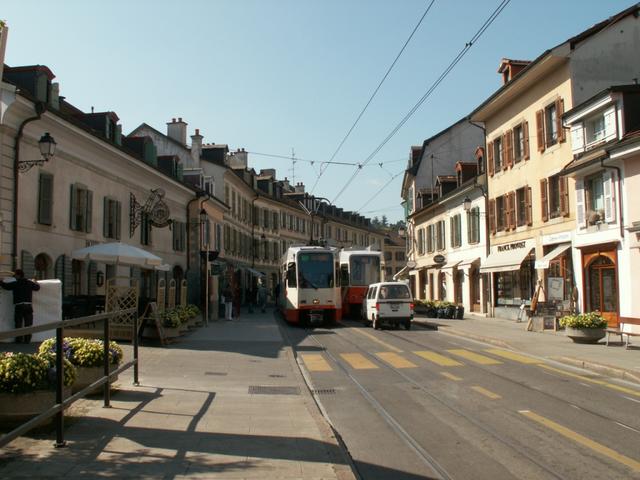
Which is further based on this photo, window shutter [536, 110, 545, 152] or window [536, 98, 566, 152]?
window shutter [536, 110, 545, 152]

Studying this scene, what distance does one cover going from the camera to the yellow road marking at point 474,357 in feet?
47.1

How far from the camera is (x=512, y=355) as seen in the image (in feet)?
52.2

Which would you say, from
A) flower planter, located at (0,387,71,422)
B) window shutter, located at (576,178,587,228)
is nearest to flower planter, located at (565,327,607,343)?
window shutter, located at (576,178,587,228)

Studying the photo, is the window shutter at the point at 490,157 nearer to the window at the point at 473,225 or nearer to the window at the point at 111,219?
the window at the point at 473,225

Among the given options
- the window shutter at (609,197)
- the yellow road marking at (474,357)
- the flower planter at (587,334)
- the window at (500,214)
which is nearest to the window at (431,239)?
the window at (500,214)

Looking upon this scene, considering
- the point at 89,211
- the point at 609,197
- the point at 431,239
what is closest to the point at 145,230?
the point at 89,211

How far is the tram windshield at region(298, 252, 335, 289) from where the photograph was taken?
27.3m

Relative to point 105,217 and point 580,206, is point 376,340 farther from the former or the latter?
point 105,217

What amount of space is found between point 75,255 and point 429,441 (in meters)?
15.1

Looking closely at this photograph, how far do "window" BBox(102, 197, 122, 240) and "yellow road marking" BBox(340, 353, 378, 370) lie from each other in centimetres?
1218

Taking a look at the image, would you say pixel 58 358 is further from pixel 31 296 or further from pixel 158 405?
pixel 31 296

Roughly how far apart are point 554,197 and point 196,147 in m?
28.0

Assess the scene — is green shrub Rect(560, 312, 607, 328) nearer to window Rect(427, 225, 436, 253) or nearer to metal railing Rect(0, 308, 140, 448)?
metal railing Rect(0, 308, 140, 448)

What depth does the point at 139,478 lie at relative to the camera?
5.02m
